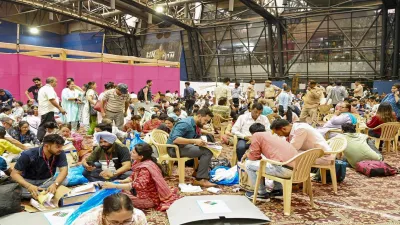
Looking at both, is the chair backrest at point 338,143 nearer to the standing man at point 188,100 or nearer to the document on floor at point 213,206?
the document on floor at point 213,206

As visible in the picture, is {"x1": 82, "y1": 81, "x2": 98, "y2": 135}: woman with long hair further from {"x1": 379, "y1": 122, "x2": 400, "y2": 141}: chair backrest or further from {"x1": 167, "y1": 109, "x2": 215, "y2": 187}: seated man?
{"x1": 379, "y1": 122, "x2": 400, "y2": 141}: chair backrest

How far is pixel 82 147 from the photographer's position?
531 cm

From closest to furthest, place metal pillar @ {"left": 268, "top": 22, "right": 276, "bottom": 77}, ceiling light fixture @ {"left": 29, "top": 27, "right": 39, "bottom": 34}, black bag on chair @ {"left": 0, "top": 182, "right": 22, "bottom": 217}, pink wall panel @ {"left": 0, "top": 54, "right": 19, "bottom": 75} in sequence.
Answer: black bag on chair @ {"left": 0, "top": 182, "right": 22, "bottom": 217} < pink wall panel @ {"left": 0, "top": 54, "right": 19, "bottom": 75} < metal pillar @ {"left": 268, "top": 22, "right": 276, "bottom": 77} < ceiling light fixture @ {"left": 29, "top": 27, "right": 39, "bottom": 34}

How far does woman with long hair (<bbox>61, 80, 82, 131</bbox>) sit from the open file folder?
206 inches

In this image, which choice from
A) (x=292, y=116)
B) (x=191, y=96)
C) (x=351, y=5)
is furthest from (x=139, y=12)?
(x=292, y=116)

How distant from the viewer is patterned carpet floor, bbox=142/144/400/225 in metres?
3.36

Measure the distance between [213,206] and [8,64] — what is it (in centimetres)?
747

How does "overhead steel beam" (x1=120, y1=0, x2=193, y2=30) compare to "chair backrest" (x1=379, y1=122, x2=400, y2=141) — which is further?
"overhead steel beam" (x1=120, y1=0, x2=193, y2=30)

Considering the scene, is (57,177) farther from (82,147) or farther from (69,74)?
(69,74)

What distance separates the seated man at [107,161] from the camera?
148 inches

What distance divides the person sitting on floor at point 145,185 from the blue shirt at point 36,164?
0.72 m

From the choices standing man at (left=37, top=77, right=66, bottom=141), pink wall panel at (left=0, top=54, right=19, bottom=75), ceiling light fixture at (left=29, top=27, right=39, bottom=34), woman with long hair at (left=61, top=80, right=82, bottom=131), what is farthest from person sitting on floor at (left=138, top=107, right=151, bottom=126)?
ceiling light fixture at (left=29, top=27, right=39, bottom=34)

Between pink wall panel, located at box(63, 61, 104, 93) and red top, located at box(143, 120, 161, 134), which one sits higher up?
pink wall panel, located at box(63, 61, 104, 93)

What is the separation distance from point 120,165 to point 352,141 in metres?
3.48
